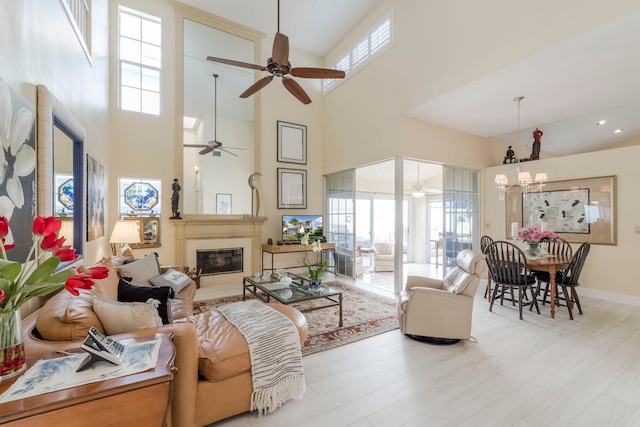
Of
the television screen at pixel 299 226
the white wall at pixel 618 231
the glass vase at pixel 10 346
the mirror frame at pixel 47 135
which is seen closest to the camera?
the glass vase at pixel 10 346

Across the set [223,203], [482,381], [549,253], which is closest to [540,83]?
[549,253]

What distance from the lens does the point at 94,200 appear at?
3102mm

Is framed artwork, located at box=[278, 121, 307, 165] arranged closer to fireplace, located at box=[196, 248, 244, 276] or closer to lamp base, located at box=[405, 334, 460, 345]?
fireplace, located at box=[196, 248, 244, 276]

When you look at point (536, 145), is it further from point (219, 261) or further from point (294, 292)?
point (219, 261)

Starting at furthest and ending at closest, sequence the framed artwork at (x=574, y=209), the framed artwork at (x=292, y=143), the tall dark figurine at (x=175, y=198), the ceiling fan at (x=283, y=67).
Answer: the framed artwork at (x=292, y=143) → the tall dark figurine at (x=175, y=198) → the framed artwork at (x=574, y=209) → the ceiling fan at (x=283, y=67)

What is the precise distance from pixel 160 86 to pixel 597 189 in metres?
7.52

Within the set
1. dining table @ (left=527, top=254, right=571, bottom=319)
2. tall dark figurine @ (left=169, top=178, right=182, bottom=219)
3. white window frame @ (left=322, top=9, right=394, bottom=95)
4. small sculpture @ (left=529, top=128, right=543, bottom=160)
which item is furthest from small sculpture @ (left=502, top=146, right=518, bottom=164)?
tall dark figurine @ (left=169, top=178, right=182, bottom=219)

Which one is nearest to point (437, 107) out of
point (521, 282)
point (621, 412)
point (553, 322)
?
point (521, 282)

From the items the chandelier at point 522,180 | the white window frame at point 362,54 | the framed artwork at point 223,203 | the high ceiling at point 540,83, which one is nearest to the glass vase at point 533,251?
the chandelier at point 522,180

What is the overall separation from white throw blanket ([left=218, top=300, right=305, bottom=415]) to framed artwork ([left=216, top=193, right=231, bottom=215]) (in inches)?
206

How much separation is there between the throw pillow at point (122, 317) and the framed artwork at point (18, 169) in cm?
47

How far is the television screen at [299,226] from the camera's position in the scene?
5.82 m

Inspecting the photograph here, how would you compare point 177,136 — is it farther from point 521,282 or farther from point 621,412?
point 621,412

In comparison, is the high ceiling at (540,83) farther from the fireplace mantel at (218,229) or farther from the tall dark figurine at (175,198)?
the fireplace mantel at (218,229)
